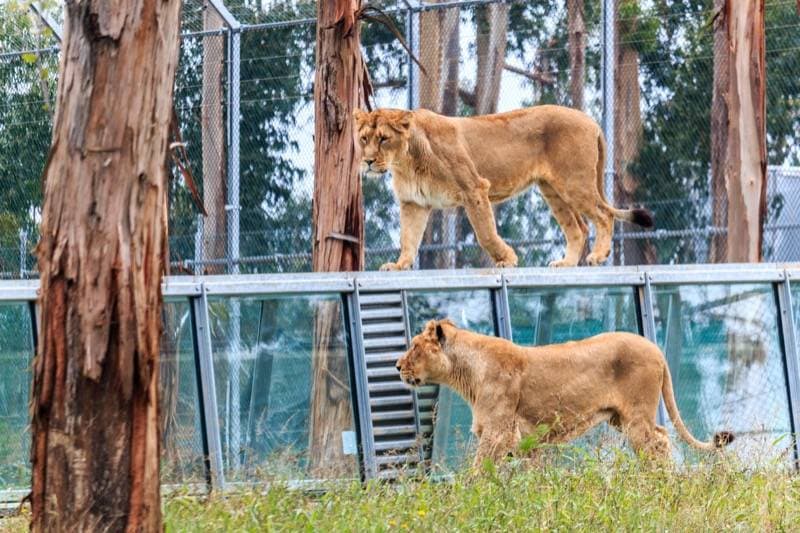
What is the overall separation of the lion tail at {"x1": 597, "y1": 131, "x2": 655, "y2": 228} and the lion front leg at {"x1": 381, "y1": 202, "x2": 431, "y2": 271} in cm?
141

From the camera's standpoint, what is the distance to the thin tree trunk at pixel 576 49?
16.5 metres

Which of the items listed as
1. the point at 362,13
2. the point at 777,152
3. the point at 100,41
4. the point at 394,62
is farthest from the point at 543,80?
the point at 100,41

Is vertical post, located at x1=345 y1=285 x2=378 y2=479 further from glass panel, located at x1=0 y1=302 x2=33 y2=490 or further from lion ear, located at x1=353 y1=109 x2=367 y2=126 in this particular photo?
glass panel, located at x1=0 y1=302 x2=33 y2=490

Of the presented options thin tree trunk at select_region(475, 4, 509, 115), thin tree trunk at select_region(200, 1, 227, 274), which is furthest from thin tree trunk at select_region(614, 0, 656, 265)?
thin tree trunk at select_region(200, 1, 227, 274)

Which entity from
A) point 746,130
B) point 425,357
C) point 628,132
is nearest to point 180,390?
point 425,357

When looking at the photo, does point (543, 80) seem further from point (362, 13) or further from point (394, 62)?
point (362, 13)

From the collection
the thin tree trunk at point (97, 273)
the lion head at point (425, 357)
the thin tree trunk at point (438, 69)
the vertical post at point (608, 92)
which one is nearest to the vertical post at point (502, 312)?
the lion head at point (425, 357)

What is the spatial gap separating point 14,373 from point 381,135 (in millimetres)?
2928

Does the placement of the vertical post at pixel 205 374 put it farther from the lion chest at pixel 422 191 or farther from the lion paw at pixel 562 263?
the lion paw at pixel 562 263

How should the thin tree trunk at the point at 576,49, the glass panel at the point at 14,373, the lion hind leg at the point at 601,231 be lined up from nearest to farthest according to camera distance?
→ the glass panel at the point at 14,373 < the lion hind leg at the point at 601,231 < the thin tree trunk at the point at 576,49

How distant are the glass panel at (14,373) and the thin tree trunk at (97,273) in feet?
11.7

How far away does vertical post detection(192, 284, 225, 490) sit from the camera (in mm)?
8914

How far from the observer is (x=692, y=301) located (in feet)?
33.6

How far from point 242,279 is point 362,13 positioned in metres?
2.58
